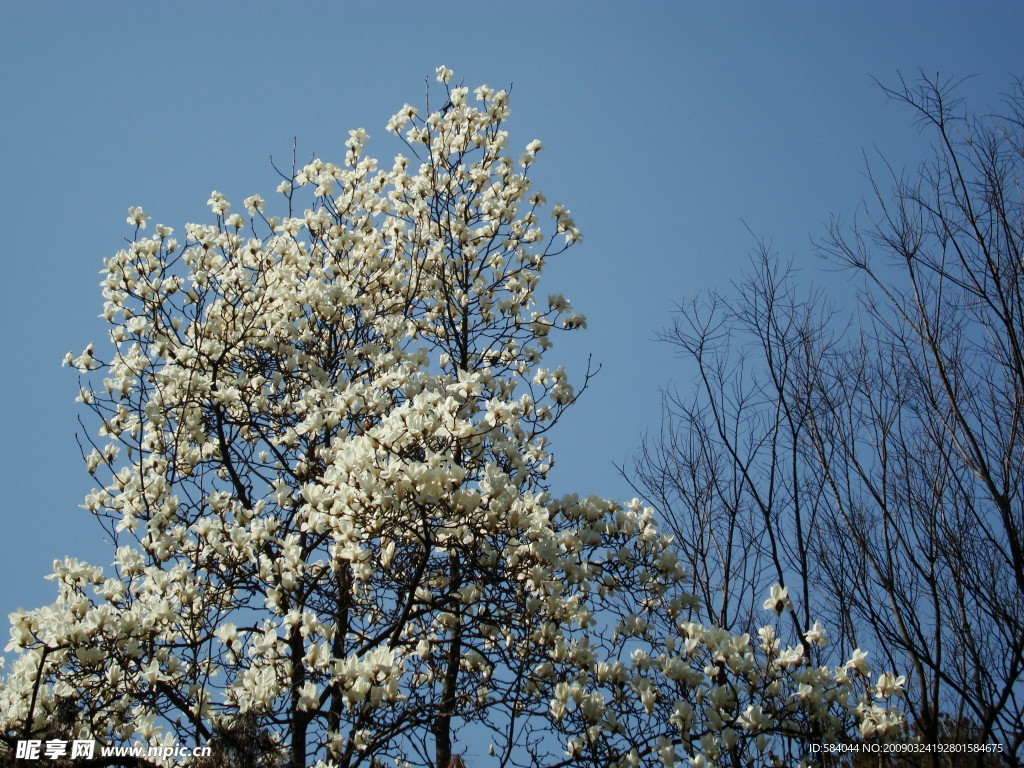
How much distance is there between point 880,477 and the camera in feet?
21.3

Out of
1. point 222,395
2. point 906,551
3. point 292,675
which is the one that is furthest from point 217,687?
point 906,551

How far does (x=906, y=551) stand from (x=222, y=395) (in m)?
5.16

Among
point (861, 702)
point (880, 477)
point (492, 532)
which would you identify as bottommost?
point (861, 702)

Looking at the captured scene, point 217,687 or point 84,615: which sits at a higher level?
point 84,615

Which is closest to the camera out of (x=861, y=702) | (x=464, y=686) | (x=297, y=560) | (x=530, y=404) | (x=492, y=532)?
(x=861, y=702)

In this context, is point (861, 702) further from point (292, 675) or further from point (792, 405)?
point (792, 405)

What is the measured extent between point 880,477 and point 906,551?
61 centimetres

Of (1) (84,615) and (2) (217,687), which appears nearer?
(1) (84,615)

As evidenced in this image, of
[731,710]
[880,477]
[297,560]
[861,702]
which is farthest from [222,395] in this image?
[880,477]

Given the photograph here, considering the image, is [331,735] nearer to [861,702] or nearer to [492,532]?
[492,532]

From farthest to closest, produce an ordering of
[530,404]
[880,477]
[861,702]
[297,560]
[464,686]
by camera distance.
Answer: [880,477]
[530,404]
[464,686]
[297,560]
[861,702]

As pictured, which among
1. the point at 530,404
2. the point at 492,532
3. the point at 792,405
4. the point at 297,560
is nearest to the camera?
the point at 492,532

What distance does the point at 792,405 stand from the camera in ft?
23.1

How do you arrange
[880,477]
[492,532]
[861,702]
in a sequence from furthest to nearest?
[880,477], [492,532], [861,702]
